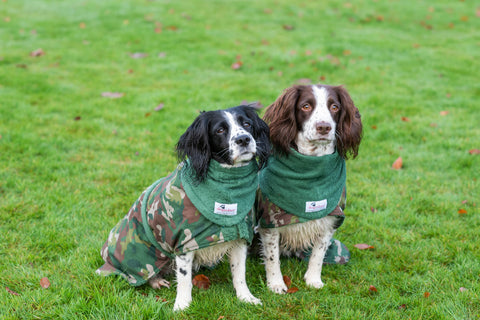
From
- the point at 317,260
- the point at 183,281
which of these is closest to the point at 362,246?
the point at 317,260

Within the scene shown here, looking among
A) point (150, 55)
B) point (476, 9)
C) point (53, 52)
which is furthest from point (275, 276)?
point (476, 9)

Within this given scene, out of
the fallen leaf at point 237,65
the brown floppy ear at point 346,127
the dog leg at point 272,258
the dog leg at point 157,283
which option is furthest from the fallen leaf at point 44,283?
the fallen leaf at point 237,65

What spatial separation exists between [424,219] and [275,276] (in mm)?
1862

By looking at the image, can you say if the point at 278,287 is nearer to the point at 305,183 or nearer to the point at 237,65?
the point at 305,183

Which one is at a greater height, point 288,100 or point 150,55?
point 288,100

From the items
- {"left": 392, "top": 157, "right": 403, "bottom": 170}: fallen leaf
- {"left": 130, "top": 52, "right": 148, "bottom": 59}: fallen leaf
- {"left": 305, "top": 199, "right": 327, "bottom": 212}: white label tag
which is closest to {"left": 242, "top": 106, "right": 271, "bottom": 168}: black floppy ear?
{"left": 305, "top": 199, "right": 327, "bottom": 212}: white label tag

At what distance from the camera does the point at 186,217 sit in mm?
3023

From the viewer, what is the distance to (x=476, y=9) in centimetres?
1470

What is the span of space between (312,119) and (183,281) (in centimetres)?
154

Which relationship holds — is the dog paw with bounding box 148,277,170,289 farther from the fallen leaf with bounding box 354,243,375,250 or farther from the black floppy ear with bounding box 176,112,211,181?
the fallen leaf with bounding box 354,243,375,250

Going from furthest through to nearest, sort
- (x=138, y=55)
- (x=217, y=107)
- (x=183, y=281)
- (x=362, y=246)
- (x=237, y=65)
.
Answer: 1. (x=138, y=55)
2. (x=237, y=65)
3. (x=217, y=107)
4. (x=362, y=246)
5. (x=183, y=281)

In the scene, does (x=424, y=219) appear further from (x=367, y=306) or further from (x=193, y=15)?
(x=193, y=15)

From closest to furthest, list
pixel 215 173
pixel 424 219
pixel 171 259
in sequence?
1. pixel 215 173
2. pixel 171 259
3. pixel 424 219

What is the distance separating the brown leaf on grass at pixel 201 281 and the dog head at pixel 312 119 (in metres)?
1.22
